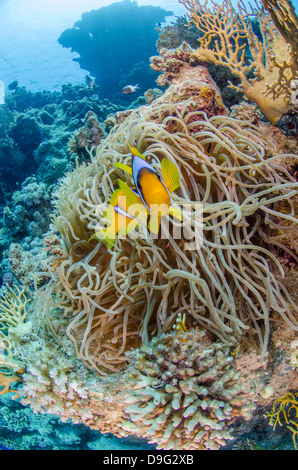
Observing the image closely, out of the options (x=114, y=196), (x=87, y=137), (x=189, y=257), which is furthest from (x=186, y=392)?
(x=87, y=137)

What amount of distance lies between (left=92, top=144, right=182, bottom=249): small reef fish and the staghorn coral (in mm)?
654

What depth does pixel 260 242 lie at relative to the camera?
157cm

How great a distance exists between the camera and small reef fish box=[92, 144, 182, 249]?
35.5 inches

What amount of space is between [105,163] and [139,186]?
98 centimetres

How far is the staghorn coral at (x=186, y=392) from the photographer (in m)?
1.36

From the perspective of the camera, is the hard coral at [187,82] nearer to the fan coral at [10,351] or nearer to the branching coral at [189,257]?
the branching coral at [189,257]

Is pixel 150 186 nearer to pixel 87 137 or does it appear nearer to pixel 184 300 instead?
pixel 184 300

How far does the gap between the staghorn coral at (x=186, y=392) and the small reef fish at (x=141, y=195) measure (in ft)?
2.15

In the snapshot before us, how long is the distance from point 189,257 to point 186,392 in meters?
0.66

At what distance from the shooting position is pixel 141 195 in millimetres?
932

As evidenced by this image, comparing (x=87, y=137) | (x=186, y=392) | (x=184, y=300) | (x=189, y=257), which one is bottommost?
(x=186, y=392)

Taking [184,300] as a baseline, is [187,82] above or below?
above
